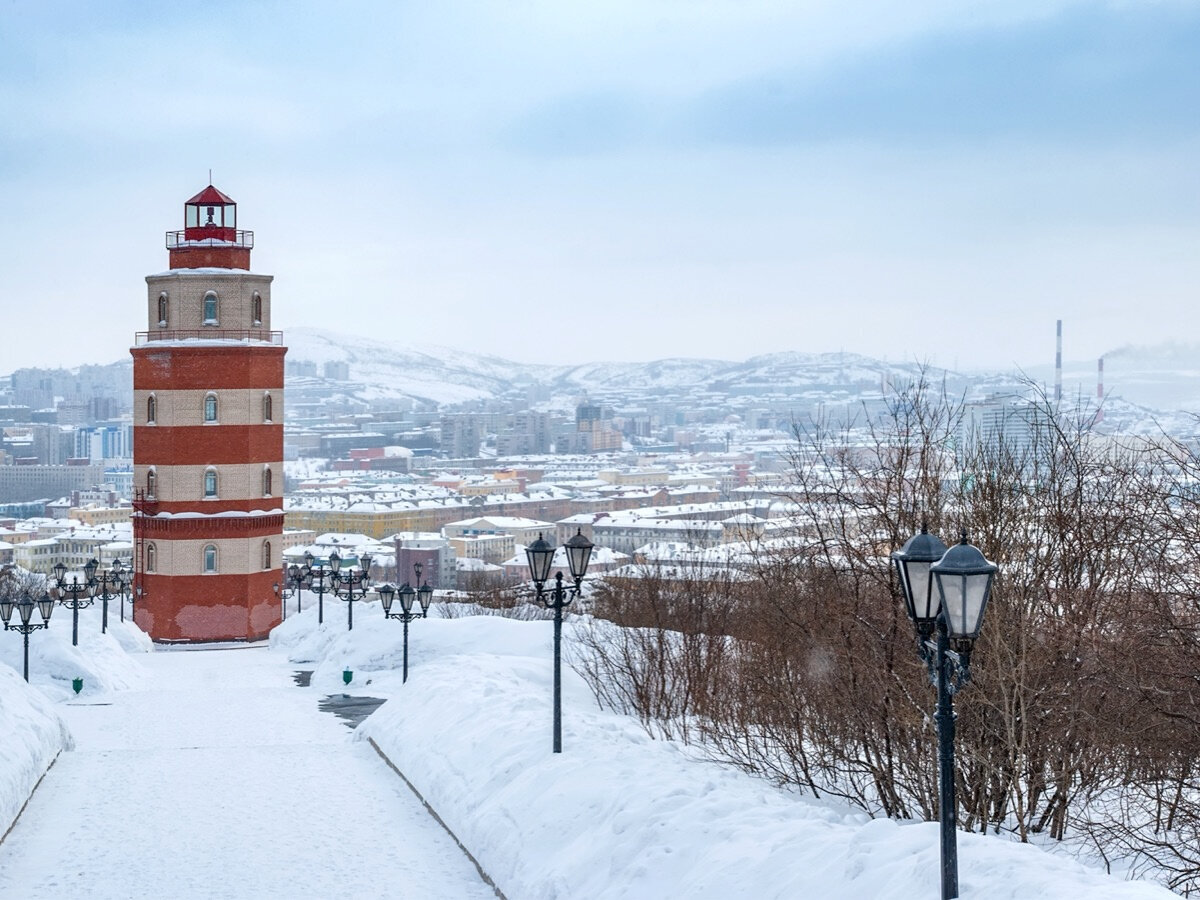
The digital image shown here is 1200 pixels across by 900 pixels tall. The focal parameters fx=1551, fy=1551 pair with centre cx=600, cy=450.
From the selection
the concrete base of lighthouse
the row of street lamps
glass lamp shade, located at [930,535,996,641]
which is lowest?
the concrete base of lighthouse

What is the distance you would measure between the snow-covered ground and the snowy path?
0.02m

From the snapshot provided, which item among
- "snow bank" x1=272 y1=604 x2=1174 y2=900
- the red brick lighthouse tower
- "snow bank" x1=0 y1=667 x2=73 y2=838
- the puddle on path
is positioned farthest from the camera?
the red brick lighthouse tower

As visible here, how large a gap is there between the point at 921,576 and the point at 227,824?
256 inches

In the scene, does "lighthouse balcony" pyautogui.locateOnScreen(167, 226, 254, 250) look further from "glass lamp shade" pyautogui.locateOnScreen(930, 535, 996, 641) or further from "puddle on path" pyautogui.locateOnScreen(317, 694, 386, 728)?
"glass lamp shade" pyautogui.locateOnScreen(930, 535, 996, 641)

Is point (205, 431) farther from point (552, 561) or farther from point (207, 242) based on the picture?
point (552, 561)

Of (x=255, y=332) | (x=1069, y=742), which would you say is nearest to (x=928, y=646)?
(x=1069, y=742)

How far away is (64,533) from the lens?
437 feet

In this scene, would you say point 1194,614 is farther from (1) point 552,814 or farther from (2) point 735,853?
(1) point 552,814

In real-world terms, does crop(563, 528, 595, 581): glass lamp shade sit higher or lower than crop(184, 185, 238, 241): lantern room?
lower

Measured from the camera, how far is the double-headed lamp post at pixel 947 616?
6121 mm

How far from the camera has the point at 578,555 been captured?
12.0 metres

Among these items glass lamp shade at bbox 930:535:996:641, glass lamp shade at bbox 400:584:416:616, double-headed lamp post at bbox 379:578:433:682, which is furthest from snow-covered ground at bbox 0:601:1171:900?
glass lamp shade at bbox 400:584:416:616

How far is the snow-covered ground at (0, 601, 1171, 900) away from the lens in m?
7.57

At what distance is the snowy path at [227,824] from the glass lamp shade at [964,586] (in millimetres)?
4288
